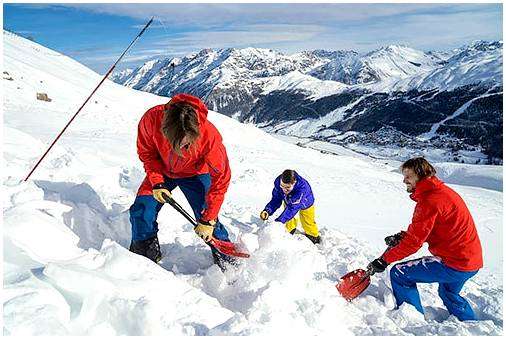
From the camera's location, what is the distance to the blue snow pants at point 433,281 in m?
4.86

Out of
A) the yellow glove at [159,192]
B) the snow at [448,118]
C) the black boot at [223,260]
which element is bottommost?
the snow at [448,118]

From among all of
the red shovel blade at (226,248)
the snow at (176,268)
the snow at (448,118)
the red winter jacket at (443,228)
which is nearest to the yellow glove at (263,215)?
the snow at (176,268)

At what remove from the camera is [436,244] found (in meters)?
4.88

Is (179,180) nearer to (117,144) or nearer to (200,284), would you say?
(200,284)

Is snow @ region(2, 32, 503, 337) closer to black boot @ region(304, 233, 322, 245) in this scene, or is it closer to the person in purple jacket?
black boot @ region(304, 233, 322, 245)

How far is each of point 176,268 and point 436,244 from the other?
9.97ft

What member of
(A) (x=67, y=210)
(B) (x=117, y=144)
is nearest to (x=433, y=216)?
(A) (x=67, y=210)

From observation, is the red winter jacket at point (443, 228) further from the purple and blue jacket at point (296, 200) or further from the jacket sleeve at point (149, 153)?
the jacket sleeve at point (149, 153)

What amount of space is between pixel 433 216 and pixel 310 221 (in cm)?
257

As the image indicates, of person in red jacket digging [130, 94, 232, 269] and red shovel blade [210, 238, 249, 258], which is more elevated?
person in red jacket digging [130, 94, 232, 269]


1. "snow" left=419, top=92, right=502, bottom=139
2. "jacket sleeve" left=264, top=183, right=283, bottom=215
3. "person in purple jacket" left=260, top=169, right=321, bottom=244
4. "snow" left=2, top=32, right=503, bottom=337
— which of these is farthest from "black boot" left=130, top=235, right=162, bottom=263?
"snow" left=419, top=92, right=502, bottom=139

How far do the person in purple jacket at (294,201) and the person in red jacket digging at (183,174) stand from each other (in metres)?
1.64

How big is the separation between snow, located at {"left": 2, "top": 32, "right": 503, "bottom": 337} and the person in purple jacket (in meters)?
0.33

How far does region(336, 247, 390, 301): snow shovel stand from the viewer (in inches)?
197
